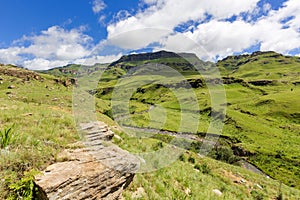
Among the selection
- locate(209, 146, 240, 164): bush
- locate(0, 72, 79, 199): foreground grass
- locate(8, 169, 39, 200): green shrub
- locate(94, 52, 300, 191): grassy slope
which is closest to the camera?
locate(8, 169, 39, 200): green shrub

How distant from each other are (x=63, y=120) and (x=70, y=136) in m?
2.82

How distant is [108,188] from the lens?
26.1ft

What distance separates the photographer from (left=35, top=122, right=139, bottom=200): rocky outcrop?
6668 millimetres

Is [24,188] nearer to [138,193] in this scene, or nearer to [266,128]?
[138,193]

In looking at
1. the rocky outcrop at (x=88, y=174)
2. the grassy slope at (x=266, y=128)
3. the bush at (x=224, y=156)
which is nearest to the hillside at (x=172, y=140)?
the bush at (x=224, y=156)

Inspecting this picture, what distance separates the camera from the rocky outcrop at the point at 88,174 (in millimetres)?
6668

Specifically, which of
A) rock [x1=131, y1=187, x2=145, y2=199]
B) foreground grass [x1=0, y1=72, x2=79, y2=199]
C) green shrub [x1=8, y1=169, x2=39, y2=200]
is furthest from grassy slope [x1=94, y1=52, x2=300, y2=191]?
green shrub [x1=8, y1=169, x2=39, y2=200]

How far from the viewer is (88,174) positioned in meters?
7.66

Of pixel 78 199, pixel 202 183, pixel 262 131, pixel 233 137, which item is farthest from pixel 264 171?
pixel 78 199

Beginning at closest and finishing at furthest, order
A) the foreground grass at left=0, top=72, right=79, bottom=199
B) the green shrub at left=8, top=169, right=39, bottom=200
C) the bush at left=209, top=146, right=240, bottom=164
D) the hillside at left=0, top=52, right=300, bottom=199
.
Result: 1. the green shrub at left=8, top=169, right=39, bottom=200
2. the foreground grass at left=0, top=72, right=79, bottom=199
3. the hillside at left=0, top=52, right=300, bottom=199
4. the bush at left=209, top=146, right=240, bottom=164

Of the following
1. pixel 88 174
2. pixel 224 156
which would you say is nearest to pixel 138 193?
pixel 88 174

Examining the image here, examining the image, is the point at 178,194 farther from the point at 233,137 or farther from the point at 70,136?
the point at 233,137

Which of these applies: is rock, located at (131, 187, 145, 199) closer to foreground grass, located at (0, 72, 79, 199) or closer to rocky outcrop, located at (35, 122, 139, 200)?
rocky outcrop, located at (35, 122, 139, 200)

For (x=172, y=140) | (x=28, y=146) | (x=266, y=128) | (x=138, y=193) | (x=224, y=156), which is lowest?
(x=224, y=156)
